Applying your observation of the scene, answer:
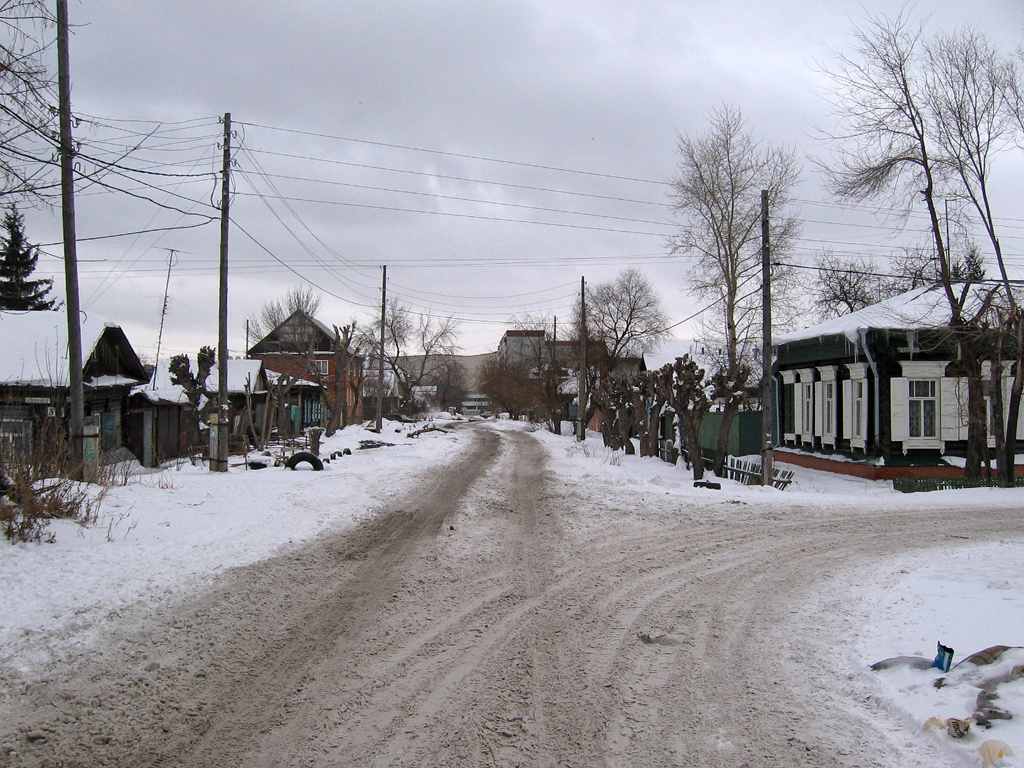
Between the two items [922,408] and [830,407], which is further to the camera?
[830,407]

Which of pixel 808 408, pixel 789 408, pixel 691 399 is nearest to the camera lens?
pixel 691 399

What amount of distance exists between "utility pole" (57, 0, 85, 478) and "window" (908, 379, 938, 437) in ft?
66.0

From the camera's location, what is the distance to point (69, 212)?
35.1ft

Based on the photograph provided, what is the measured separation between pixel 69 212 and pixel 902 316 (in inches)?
744

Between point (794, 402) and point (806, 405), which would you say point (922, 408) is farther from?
point (794, 402)

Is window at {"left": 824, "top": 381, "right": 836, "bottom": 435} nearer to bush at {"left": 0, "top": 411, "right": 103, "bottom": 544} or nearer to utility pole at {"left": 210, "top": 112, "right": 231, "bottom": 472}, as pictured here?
utility pole at {"left": 210, "top": 112, "right": 231, "bottom": 472}

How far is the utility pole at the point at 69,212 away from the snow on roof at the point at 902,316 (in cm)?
1852

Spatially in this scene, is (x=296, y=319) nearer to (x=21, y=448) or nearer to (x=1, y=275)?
(x=1, y=275)

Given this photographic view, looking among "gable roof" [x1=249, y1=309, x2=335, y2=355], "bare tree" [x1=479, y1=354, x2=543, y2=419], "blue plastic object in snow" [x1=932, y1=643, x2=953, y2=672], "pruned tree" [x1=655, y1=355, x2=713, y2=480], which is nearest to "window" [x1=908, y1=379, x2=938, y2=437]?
"pruned tree" [x1=655, y1=355, x2=713, y2=480]

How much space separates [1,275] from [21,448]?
32487 millimetres

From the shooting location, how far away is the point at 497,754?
3.63 m

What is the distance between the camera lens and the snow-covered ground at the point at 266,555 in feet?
14.2

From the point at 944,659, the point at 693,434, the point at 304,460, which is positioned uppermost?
the point at 693,434

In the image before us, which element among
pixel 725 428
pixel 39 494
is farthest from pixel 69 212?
pixel 725 428
